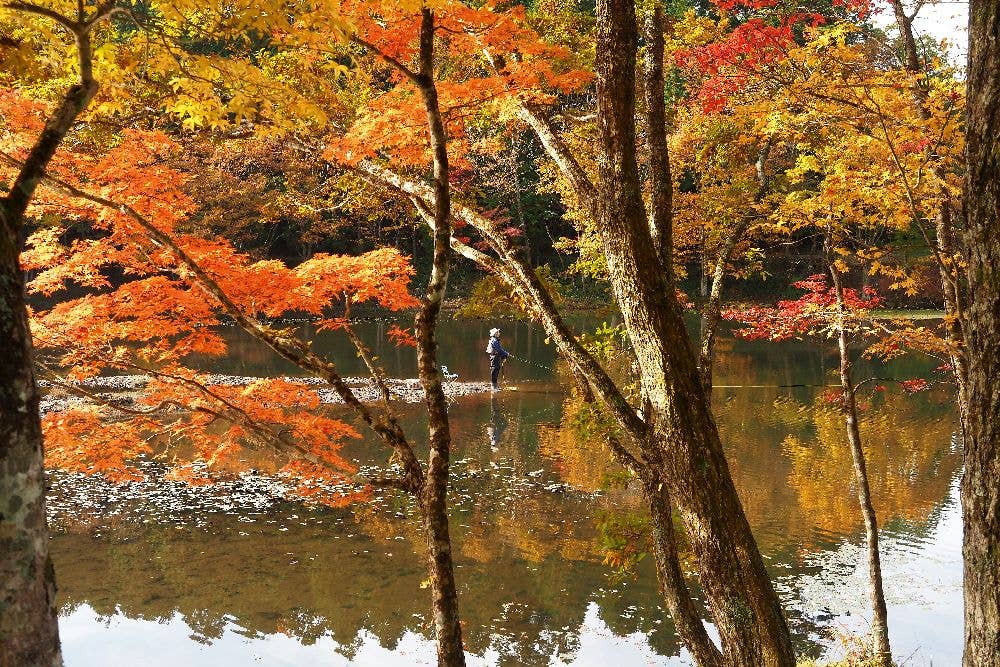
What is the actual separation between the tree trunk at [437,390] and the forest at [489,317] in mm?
24

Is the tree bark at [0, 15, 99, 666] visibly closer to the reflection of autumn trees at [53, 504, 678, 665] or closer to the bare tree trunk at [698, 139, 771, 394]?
the bare tree trunk at [698, 139, 771, 394]

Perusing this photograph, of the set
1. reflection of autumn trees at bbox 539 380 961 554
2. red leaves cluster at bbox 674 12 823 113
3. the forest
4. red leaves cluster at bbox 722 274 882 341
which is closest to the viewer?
the forest

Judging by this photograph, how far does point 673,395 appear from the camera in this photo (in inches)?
159

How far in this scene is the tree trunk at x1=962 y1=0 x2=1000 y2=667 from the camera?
8.92 ft

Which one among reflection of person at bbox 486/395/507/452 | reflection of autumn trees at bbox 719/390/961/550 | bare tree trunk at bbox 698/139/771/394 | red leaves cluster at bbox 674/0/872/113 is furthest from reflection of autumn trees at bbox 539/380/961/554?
red leaves cluster at bbox 674/0/872/113

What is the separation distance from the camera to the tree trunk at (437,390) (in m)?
4.83

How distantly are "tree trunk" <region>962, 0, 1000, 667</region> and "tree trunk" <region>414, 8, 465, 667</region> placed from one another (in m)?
2.87

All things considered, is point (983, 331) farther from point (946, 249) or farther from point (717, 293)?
point (946, 249)

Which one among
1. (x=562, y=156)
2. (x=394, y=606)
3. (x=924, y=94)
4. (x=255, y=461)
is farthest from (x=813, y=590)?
(x=255, y=461)

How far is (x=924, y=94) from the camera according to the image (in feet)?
21.6

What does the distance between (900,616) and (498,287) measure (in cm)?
531

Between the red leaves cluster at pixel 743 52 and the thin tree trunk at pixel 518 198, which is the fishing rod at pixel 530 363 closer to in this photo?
the thin tree trunk at pixel 518 198

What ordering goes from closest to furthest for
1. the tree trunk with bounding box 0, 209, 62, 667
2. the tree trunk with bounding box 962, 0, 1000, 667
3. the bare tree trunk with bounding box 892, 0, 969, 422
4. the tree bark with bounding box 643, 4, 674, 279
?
1. the tree trunk with bounding box 0, 209, 62, 667
2. the tree trunk with bounding box 962, 0, 1000, 667
3. the tree bark with bounding box 643, 4, 674, 279
4. the bare tree trunk with bounding box 892, 0, 969, 422

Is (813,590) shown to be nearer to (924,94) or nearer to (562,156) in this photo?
(924,94)
